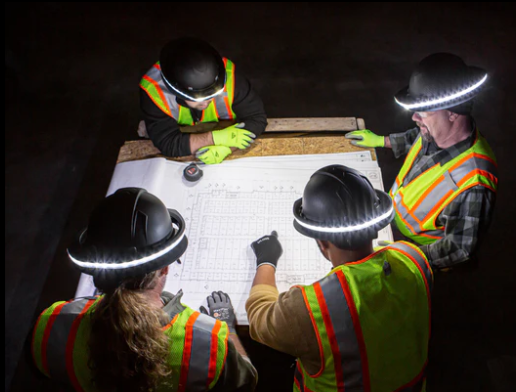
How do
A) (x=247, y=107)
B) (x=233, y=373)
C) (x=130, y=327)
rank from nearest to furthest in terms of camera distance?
(x=130, y=327)
(x=233, y=373)
(x=247, y=107)

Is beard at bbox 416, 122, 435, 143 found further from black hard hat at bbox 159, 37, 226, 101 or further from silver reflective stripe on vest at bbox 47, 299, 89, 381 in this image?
silver reflective stripe on vest at bbox 47, 299, 89, 381

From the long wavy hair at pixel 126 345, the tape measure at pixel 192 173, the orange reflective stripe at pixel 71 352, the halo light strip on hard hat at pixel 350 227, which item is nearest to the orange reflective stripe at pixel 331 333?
the halo light strip on hard hat at pixel 350 227

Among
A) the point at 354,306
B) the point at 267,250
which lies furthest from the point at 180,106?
the point at 354,306

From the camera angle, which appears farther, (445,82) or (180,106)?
(180,106)

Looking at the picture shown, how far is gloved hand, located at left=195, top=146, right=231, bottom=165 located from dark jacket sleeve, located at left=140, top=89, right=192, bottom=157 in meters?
0.09

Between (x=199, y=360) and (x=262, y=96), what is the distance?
3465mm

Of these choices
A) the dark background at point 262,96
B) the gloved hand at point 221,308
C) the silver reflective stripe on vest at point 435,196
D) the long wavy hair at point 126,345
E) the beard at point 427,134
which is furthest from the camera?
the dark background at point 262,96

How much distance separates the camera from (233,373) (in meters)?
1.46

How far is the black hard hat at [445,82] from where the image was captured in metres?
1.74

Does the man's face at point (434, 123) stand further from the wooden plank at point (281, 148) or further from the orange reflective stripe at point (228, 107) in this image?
the orange reflective stripe at point (228, 107)

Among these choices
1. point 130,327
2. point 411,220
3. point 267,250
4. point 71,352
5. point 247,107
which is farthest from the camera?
point 247,107

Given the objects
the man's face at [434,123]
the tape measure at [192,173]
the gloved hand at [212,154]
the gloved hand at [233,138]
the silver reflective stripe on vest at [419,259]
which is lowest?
the tape measure at [192,173]

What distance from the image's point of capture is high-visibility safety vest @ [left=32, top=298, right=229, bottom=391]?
1.34 meters

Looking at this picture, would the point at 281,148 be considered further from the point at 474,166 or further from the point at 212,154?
the point at 474,166
